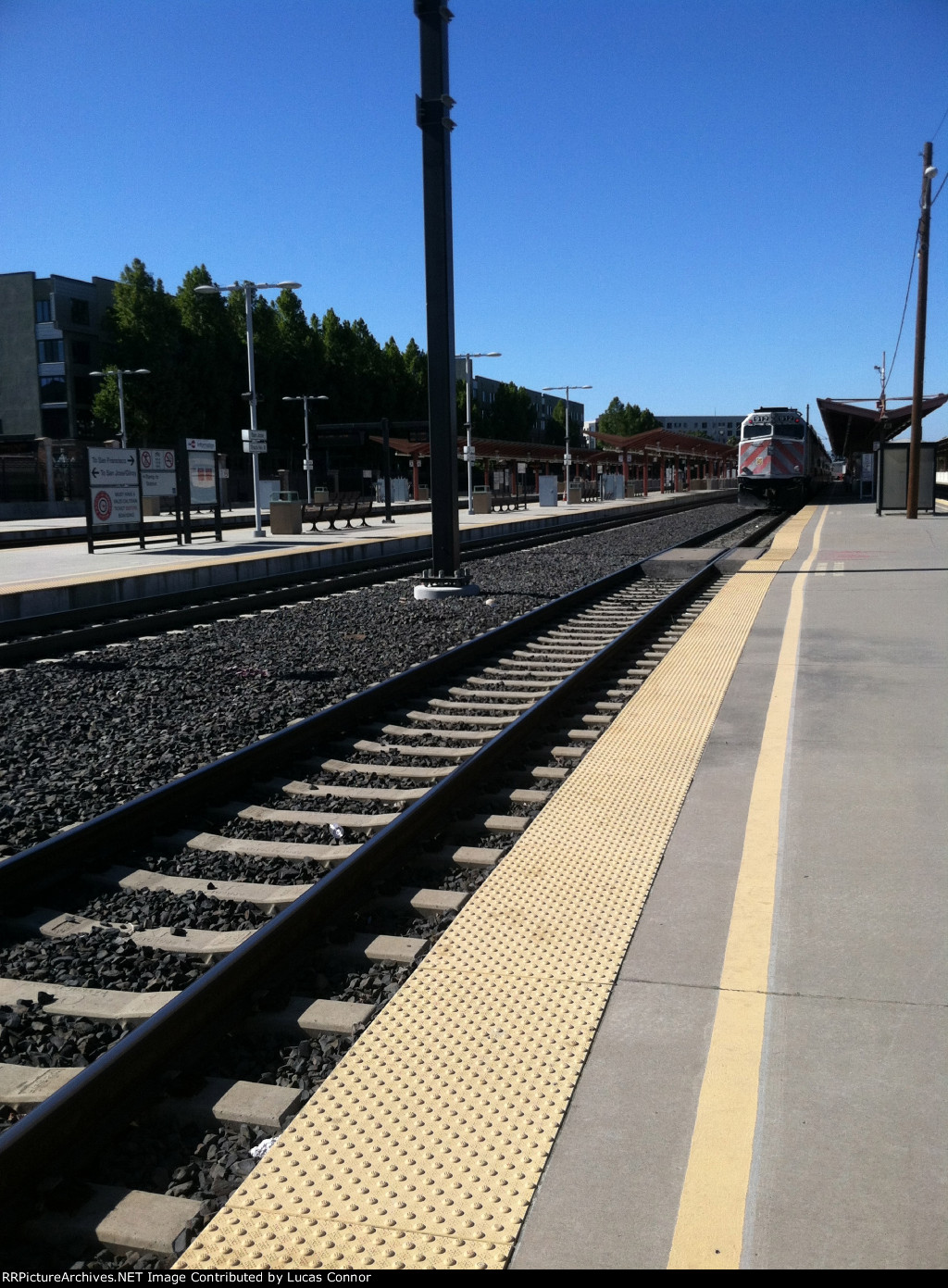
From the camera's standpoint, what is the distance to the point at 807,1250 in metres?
2.09

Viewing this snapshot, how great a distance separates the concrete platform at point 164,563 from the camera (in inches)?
540

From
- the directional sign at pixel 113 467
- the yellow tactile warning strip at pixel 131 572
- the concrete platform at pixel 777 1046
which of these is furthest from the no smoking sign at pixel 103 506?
the concrete platform at pixel 777 1046

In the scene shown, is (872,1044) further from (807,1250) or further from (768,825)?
(768,825)

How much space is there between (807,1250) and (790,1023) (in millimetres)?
919

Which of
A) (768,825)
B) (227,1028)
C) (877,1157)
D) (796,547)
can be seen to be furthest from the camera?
(796,547)

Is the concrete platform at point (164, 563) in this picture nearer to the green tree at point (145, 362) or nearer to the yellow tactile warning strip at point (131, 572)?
the yellow tactile warning strip at point (131, 572)

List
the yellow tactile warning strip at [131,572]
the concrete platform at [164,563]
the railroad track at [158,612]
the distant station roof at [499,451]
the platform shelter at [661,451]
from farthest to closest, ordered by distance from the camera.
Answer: the platform shelter at [661,451], the distant station roof at [499,451], the yellow tactile warning strip at [131,572], the concrete platform at [164,563], the railroad track at [158,612]

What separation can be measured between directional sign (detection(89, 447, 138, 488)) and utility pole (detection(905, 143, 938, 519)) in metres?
17.0

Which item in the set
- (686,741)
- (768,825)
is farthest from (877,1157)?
(686,741)

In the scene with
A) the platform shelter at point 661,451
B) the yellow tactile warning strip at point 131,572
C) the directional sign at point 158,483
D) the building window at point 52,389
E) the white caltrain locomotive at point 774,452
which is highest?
the building window at point 52,389

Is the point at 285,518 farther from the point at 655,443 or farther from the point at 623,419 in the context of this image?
the point at 623,419

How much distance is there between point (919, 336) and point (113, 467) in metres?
20.3

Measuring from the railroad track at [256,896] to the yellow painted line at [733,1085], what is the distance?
3.32ft

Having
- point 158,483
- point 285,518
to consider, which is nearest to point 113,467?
point 158,483
